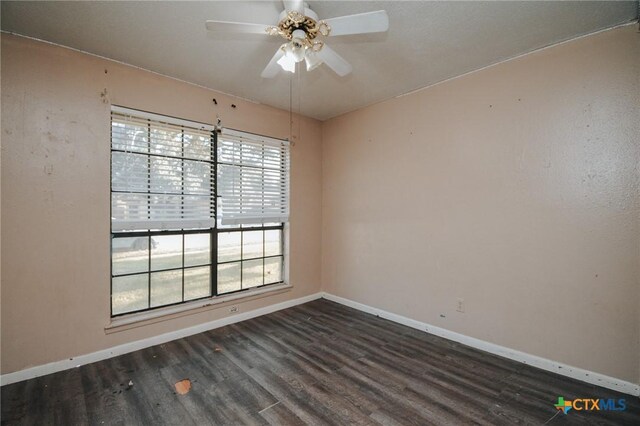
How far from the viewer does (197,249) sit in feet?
10.6

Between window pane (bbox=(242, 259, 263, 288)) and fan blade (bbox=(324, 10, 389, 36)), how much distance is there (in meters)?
2.80

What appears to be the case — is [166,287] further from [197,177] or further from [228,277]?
[197,177]

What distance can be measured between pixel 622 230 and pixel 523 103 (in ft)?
4.13

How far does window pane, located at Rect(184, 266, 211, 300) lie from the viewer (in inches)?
124

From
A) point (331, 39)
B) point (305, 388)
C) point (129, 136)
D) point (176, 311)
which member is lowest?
point (305, 388)

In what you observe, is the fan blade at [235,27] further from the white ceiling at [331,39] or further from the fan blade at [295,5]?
the white ceiling at [331,39]

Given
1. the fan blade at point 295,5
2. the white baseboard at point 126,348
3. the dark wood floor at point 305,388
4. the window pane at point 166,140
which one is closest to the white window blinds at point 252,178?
the window pane at point 166,140

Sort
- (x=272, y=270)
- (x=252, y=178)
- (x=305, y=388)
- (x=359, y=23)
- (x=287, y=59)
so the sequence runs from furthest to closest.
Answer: (x=272, y=270)
(x=252, y=178)
(x=305, y=388)
(x=287, y=59)
(x=359, y=23)

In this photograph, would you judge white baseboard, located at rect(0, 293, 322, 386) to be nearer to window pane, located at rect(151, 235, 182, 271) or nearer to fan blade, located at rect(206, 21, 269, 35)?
window pane, located at rect(151, 235, 182, 271)

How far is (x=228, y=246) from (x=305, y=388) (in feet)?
6.16

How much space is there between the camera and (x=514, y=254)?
259 centimetres

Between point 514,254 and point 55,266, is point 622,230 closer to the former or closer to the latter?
point 514,254

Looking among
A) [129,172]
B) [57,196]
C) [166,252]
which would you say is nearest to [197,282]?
[166,252]

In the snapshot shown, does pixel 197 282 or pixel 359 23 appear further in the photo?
pixel 197 282
